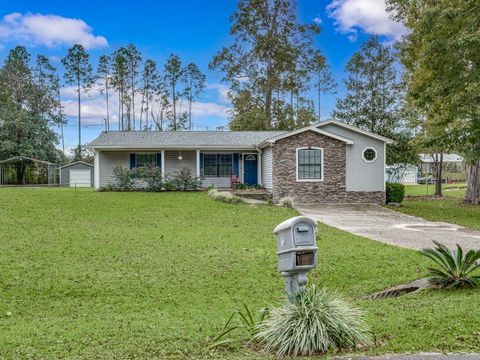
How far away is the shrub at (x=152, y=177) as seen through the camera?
73.6 feet

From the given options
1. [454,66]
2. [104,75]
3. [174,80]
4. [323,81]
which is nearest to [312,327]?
[454,66]

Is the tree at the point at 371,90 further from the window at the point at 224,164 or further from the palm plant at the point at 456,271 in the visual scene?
the palm plant at the point at 456,271

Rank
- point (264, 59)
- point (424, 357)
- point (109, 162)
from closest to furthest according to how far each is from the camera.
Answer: point (424, 357) → point (109, 162) → point (264, 59)

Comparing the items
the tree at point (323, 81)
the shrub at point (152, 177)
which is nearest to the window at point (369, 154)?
the shrub at point (152, 177)

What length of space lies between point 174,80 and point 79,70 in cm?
899

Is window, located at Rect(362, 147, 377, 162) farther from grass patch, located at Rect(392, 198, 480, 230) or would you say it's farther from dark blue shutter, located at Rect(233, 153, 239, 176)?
dark blue shutter, located at Rect(233, 153, 239, 176)

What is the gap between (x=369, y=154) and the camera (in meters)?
20.7

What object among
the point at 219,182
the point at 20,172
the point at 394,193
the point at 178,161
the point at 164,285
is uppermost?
the point at 178,161

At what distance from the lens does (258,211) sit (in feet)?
53.3

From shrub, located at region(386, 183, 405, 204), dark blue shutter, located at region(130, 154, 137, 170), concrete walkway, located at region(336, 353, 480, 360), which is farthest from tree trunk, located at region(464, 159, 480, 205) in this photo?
concrete walkway, located at region(336, 353, 480, 360)

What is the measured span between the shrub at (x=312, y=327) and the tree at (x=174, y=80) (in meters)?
43.5

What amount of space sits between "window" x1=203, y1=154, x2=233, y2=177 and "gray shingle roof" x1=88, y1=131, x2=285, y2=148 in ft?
2.86

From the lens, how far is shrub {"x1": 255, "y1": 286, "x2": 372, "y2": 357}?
3666 millimetres

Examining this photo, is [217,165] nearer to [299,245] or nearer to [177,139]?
[177,139]
